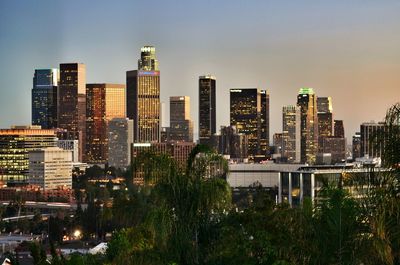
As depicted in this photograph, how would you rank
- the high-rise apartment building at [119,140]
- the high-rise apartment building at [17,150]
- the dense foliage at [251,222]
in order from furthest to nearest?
the high-rise apartment building at [119,140] < the high-rise apartment building at [17,150] < the dense foliage at [251,222]

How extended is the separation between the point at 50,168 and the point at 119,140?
149ft

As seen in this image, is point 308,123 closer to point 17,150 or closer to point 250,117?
point 250,117

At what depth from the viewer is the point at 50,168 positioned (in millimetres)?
128125

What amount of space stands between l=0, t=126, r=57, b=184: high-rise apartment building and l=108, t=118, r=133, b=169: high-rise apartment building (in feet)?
92.6

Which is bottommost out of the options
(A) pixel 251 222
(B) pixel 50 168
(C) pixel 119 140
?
(B) pixel 50 168

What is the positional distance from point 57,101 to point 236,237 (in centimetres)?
18617

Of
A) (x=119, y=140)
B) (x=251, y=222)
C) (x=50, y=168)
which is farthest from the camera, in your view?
(x=119, y=140)

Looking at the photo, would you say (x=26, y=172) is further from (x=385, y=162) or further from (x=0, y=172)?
(x=385, y=162)

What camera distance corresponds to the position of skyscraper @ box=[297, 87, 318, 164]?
→ 17050 cm

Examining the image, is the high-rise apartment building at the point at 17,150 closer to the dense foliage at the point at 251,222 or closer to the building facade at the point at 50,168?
the building facade at the point at 50,168

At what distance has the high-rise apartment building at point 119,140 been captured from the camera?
170 metres

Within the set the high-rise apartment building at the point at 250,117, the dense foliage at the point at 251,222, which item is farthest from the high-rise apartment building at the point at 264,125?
the dense foliage at the point at 251,222

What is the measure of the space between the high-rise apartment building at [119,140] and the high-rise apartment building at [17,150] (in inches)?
A: 1112

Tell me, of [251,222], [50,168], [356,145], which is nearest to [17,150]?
[50,168]
